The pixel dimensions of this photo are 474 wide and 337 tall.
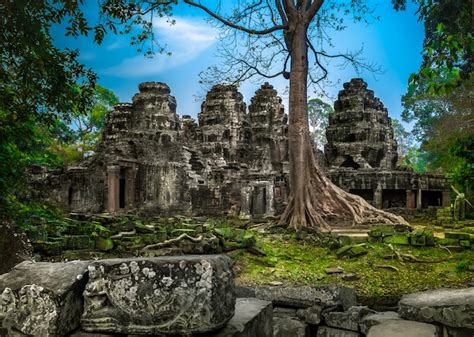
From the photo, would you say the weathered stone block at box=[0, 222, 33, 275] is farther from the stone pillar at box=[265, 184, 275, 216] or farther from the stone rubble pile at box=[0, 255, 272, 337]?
the stone pillar at box=[265, 184, 275, 216]

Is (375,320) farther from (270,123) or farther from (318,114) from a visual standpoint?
(318,114)

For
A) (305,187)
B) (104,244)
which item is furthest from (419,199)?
(104,244)

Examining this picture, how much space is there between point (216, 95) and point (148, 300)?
1052 inches

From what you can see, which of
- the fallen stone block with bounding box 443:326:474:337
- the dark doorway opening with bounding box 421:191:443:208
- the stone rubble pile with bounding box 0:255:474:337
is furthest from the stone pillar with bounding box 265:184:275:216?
the stone rubble pile with bounding box 0:255:474:337

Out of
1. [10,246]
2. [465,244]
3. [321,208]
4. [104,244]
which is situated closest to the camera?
[10,246]

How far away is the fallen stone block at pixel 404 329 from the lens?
8.85 feet

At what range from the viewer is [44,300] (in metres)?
2.19

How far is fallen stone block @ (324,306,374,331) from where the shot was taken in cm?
414

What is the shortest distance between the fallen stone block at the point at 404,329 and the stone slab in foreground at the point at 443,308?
50 millimetres

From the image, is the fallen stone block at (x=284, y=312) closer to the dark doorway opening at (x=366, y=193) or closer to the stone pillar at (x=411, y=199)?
the stone pillar at (x=411, y=199)

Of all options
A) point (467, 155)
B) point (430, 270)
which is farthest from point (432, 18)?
point (467, 155)

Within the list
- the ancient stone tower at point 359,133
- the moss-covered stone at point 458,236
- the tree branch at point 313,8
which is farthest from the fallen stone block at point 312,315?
the ancient stone tower at point 359,133

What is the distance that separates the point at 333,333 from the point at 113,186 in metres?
16.7

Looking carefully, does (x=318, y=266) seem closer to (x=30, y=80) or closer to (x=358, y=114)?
(x=30, y=80)
